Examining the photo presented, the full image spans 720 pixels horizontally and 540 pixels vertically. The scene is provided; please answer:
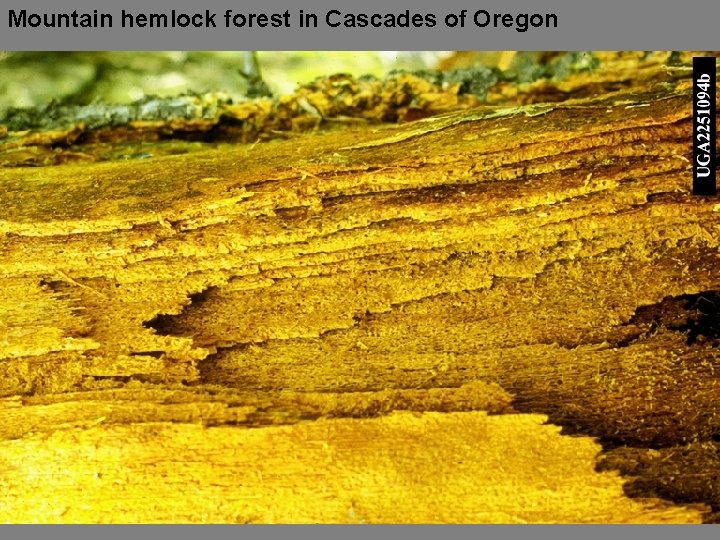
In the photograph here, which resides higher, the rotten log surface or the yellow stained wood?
the rotten log surface

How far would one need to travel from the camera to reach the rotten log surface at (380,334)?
4.50 ft

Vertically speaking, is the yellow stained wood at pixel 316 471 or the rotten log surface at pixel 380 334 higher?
the rotten log surface at pixel 380 334

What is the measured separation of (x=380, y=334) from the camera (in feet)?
4.82

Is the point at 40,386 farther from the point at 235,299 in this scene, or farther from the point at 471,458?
the point at 471,458

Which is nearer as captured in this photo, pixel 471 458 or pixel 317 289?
pixel 471 458

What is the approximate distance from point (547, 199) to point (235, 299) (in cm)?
64

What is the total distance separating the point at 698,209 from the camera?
1407mm

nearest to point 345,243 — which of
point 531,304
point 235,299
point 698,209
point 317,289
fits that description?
point 317,289

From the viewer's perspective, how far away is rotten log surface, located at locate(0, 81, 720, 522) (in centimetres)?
137

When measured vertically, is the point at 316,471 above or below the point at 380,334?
below
